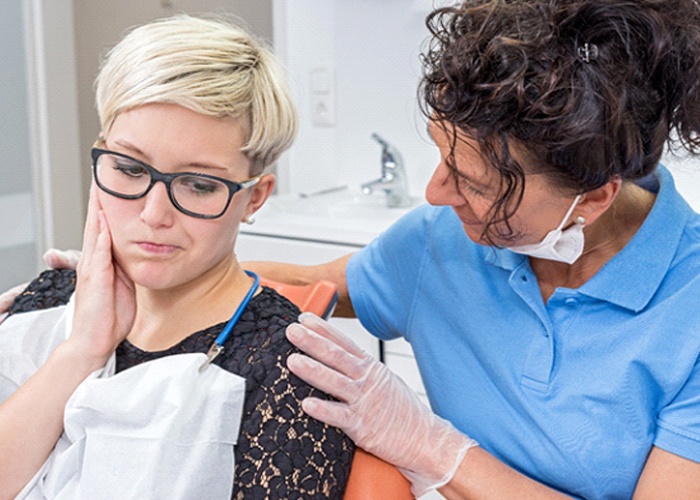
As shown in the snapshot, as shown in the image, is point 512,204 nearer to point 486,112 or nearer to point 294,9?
point 486,112

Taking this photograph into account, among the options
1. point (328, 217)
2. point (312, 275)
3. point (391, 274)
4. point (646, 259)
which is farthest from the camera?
point (328, 217)

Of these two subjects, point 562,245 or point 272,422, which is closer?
point 272,422

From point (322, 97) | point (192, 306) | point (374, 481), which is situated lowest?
point (374, 481)

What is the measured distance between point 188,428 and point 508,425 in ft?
1.69

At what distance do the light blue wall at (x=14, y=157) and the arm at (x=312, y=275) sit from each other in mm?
1323

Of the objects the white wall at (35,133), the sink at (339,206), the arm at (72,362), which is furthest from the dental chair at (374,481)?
the white wall at (35,133)

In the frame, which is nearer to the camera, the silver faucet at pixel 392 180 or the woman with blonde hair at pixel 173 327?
the woman with blonde hair at pixel 173 327

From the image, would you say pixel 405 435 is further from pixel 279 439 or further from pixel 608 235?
pixel 608 235

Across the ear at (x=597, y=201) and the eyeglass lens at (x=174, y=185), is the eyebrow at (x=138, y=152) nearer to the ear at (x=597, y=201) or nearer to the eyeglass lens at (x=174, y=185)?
the eyeglass lens at (x=174, y=185)

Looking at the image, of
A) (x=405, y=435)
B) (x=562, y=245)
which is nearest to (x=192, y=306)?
(x=405, y=435)

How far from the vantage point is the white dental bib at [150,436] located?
1.04 m

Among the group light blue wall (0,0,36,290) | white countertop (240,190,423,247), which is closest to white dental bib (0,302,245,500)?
white countertop (240,190,423,247)

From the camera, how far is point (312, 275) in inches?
64.6

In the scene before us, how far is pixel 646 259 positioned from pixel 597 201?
0.45ft
